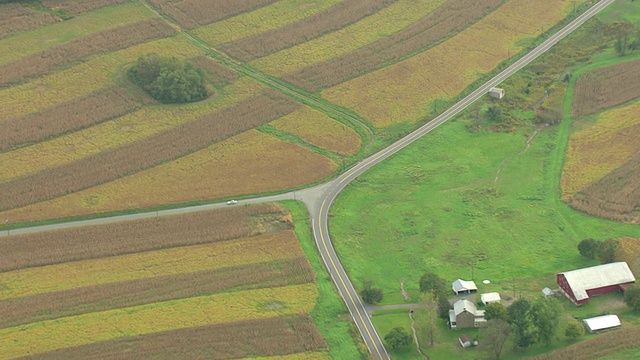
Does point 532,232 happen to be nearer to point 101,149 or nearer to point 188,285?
point 188,285

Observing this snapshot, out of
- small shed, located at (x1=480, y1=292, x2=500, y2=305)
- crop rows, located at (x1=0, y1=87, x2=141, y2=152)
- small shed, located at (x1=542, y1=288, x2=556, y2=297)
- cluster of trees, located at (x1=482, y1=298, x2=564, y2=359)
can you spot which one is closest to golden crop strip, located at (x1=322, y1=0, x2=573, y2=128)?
crop rows, located at (x1=0, y1=87, x2=141, y2=152)

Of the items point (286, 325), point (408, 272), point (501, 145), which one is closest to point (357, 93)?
point (501, 145)

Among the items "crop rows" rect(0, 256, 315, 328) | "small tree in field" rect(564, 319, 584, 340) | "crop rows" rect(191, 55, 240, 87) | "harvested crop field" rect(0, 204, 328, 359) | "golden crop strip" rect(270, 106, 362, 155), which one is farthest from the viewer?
"crop rows" rect(191, 55, 240, 87)

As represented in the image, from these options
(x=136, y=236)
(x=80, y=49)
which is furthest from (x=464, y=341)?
(x=80, y=49)

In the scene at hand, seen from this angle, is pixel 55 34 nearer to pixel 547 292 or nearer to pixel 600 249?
pixel 547 292

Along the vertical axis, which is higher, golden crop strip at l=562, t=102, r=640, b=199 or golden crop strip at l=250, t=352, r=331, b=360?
golden crop strip at l=562, t=102, r=640, b=199

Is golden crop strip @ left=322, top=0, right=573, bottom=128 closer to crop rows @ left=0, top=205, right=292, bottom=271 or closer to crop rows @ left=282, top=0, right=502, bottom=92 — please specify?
crop rows @ left=282, top=0, right=502, bottom=92
